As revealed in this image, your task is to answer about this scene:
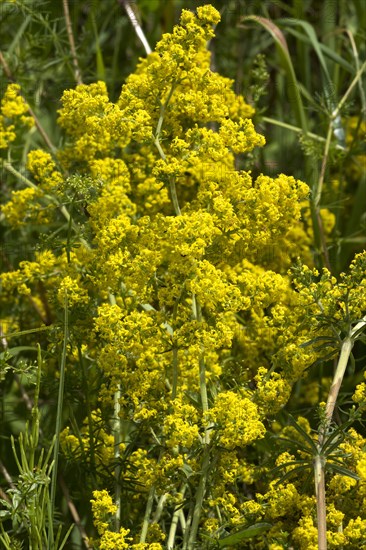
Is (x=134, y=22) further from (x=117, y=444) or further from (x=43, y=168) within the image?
(x=117, y=444)

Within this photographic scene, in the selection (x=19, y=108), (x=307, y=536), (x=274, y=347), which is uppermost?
(x=19, y=108)

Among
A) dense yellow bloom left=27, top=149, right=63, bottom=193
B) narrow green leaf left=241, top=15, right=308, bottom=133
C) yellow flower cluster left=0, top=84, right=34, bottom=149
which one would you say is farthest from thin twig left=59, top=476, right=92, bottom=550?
narrow green leaf left=241, top=15, right=308, bottom=133

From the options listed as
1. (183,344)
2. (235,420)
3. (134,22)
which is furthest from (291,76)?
(235,420)

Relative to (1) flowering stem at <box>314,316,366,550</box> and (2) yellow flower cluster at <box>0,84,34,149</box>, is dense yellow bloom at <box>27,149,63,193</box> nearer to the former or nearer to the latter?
(2) yellow flower cluster at <box>0,84,34,149</box>

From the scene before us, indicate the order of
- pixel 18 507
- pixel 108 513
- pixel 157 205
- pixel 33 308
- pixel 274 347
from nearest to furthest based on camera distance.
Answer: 1. pixel 18 507
2. pixel 108 513
3. pixel 274 347
4. pixel 157 205
5. pixel 33 308

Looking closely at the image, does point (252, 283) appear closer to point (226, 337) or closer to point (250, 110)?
point (226, 337)

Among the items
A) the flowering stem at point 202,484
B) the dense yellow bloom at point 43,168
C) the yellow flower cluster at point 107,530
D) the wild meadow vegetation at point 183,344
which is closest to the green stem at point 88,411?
the wild meadow vegetation at point 183,344

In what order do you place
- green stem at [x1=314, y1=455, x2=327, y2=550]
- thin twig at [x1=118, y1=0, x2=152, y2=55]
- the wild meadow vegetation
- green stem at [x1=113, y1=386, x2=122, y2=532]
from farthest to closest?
thin twig at [x1=118, y1=0, x2=152, y2=55], green stem at [x1=113, y1=386, x2=122, y2=532], the wild meadow vegetation, green stem at [x1=314, y1=455, x2=327, y2=550]

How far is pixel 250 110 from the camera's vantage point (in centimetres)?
275

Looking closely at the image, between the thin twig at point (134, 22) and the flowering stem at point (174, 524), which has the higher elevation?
the thin twig at point (134, 22)

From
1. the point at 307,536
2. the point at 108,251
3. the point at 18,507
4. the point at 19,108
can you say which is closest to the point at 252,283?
the point at 108,251

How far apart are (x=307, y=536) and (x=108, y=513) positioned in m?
0.42

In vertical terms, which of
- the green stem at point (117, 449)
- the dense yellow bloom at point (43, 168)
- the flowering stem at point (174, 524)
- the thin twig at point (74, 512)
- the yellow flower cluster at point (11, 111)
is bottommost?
the thin twig at point (74, 512)

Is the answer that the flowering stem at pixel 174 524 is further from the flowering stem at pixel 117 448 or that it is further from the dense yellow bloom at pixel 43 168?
the dense yellow bloom at pixel 43 168
